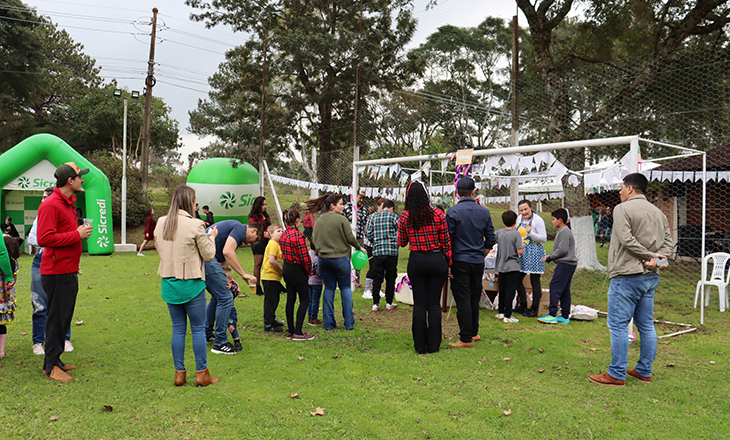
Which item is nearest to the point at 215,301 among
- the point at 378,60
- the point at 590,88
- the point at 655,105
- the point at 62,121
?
the point at 590,88

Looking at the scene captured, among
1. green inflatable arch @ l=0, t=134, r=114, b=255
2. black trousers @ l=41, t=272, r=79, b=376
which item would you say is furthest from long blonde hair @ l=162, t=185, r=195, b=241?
green inflatable arch @ l=0, t=134, r=114, b=255

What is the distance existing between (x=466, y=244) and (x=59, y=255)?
382cm

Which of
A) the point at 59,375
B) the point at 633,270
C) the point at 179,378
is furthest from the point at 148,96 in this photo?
the point at 633,270

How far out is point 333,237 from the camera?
542 centimetres

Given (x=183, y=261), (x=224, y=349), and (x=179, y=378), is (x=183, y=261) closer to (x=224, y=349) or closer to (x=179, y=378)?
(x=179, y=378)

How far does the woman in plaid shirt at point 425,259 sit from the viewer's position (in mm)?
4699

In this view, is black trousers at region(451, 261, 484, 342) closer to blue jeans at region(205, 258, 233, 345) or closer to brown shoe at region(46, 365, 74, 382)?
blue jeans at region(205, 258, 233, 345)

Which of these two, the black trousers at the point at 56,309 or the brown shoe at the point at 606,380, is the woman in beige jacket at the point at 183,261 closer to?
the black trousers at the point at 56,309

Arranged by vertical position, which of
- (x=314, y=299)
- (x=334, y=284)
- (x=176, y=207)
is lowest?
(x=314, y=299)

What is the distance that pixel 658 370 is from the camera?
438 centimetres

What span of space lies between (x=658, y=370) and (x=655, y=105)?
25.5 ft

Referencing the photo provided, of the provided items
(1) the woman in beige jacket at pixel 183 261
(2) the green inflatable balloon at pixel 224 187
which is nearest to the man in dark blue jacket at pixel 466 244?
(1) the woman in beige jacket at pixel 183 261

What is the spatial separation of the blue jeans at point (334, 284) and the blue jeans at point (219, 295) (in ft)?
4.02

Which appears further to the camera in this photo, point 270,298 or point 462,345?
point 270,298
